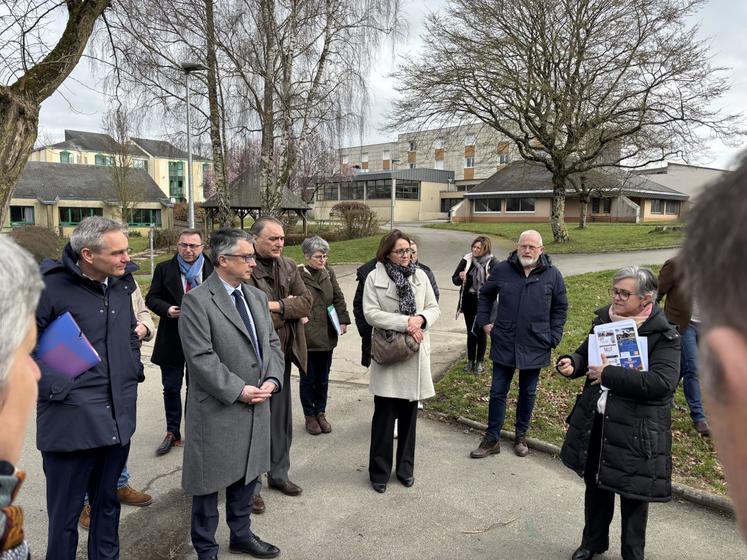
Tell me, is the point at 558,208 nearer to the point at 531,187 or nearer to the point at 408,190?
the point at 531,187

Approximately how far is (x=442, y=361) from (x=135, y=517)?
4.88m

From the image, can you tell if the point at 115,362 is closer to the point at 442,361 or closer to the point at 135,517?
the point at 135,517

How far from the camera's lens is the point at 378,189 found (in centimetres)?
5869

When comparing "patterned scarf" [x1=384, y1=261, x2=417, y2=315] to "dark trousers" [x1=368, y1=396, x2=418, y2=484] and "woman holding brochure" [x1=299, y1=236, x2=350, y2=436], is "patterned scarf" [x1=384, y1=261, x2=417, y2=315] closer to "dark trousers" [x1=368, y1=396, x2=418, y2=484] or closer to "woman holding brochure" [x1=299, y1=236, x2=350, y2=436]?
"dark trousers" [x1=368, y1=396, x2=418, y2=484]

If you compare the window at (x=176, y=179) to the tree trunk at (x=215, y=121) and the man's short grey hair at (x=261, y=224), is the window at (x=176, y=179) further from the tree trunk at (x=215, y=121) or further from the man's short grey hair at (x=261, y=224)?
the man's short grey hair at (x=261, y=224)

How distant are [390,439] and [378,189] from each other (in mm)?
55449

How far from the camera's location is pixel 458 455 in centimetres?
496

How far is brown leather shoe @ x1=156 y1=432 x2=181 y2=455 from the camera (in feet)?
16.2

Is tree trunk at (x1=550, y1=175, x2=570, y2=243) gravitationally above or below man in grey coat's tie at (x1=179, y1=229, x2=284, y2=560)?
above

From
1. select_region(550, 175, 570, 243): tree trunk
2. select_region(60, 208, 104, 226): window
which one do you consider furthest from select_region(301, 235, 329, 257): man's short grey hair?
select_region(60, 208, 104, 226): window

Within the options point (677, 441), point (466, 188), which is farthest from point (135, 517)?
point (466, 188)

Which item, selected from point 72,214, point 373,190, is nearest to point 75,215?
point 72,214

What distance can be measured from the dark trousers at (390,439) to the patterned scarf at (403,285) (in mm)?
787

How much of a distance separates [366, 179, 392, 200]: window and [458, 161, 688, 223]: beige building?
→ 13.2 metres
